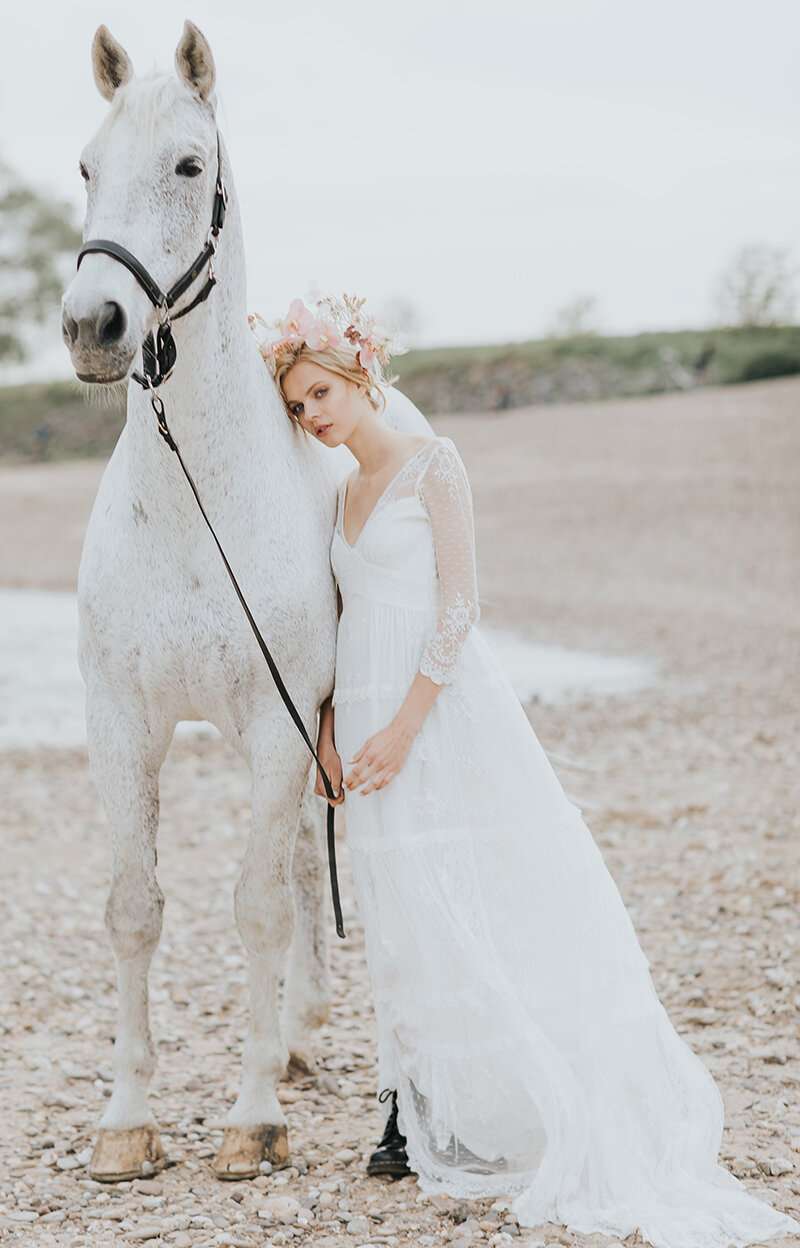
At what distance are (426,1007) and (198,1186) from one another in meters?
0.75

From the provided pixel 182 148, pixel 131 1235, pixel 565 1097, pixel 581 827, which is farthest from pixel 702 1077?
pixel 182 148

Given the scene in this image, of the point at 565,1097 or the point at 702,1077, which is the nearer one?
the point at 565,1097

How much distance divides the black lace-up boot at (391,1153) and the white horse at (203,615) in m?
0.26

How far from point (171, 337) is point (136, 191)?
339 mm

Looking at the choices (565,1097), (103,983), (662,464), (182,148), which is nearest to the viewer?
(182,148)

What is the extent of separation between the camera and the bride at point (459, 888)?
3.14 meters

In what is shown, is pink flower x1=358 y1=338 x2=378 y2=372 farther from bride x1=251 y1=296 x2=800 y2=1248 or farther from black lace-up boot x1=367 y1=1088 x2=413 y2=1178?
black lace-up boot x1=367 y1=1088 x2=413 y2=1178

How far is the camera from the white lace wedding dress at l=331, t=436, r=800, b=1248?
3.13 m

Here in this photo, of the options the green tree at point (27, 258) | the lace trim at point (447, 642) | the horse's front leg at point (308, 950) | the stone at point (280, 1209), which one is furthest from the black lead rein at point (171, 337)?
the green tree at point (27, 258)

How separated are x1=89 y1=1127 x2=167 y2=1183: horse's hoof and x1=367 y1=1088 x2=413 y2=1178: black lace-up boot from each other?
565 mm

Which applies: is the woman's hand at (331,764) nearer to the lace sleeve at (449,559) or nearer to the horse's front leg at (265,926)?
the horse's front leg at (265,926)

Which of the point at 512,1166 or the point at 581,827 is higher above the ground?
the point at 581,827

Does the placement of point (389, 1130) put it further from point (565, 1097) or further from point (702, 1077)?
point (702, 1077)

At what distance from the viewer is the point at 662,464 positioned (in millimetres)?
23812
